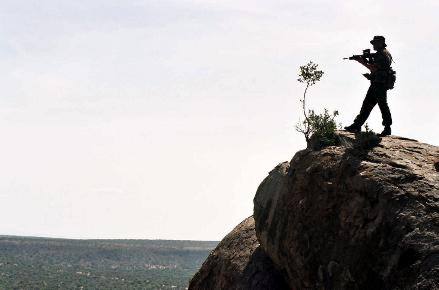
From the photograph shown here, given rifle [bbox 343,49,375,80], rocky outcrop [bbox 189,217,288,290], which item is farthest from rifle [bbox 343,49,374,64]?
rocky outcrop [bbox 189,217,288,290]

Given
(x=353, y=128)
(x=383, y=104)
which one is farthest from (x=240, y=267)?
(x=383, y=104)

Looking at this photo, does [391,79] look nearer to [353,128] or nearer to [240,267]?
[353,128]

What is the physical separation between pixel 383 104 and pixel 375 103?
1.67ft

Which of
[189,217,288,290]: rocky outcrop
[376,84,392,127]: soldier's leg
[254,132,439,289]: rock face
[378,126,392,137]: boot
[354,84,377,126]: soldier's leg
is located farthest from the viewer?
[189,217,288,290]: rocky outcrop

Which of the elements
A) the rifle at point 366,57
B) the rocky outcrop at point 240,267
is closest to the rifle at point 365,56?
the rifle at point 366,57

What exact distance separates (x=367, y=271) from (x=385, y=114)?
269 inches

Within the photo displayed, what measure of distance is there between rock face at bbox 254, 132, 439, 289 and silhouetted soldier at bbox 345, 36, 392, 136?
1065 mm

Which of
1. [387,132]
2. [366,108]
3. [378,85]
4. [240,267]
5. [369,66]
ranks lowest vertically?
[240,267]

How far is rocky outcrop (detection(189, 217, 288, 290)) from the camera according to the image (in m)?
21.6

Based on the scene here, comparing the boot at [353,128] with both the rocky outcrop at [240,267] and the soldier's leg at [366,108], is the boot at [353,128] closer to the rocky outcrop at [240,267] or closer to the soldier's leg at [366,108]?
the soldier's leg at [366,108]

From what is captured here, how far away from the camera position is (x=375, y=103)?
69.7ft

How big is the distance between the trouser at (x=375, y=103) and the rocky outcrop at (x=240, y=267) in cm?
589

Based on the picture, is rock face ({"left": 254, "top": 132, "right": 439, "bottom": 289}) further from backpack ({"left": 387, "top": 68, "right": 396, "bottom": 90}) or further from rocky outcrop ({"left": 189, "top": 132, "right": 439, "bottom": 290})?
backpack ({"left": 387, "top": 68, "right": 396, "bottom": 90})

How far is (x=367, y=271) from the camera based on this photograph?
15695 mm
